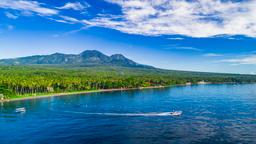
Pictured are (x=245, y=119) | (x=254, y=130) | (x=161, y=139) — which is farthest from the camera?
(x=245, y=119)

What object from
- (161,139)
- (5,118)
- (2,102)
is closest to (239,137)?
(161,139)

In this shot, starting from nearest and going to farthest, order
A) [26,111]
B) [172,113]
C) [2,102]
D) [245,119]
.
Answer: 1. [245,119]
2. [172,113]
3. [26,111]
4. [2,102]

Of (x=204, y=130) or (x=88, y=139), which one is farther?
(x=204, y=130)

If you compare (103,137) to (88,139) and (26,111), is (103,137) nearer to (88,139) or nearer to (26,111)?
(88,139)

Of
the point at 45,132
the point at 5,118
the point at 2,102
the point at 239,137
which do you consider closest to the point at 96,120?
the point at 45,132

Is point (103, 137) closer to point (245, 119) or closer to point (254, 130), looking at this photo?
point (254, 130)

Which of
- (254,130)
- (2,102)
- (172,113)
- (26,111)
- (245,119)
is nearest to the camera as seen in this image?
(254,130)

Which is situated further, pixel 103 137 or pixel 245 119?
pixel 245 119

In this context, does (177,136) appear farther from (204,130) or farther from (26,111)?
(26,111)

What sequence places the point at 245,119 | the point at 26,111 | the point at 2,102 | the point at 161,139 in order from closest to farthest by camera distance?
the point at 161,139
the point at 245,119
the point at 26,111
the point at 2,102
